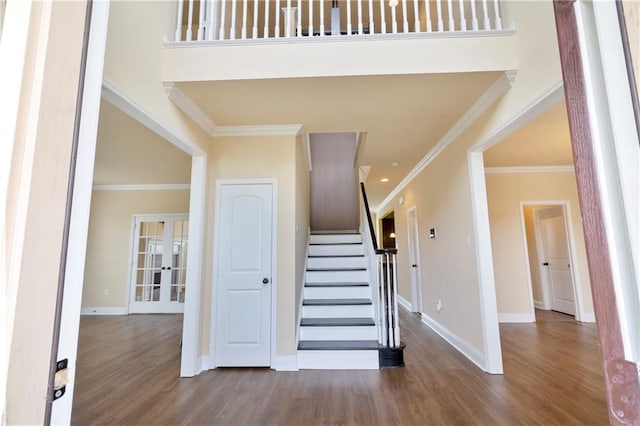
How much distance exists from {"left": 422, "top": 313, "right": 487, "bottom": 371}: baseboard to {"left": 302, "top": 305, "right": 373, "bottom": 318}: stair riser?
3.84 ft

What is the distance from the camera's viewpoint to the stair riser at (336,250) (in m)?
5.09

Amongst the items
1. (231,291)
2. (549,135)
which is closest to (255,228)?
(231,291)

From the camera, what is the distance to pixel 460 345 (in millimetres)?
3707

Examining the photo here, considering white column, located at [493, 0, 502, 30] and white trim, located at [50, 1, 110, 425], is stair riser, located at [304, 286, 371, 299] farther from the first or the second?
white trim, located at [50, 1, 110, 425]

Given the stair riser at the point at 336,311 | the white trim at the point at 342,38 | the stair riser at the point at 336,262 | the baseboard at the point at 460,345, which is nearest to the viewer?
the white trim at the point at 342,38

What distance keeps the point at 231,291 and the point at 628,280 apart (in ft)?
11.0

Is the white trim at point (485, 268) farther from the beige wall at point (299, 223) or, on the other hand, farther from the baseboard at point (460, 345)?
the beige wall at point (299, 223)

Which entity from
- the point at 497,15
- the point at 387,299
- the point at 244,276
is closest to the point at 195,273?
the point at 244,276

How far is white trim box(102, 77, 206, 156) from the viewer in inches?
78.0

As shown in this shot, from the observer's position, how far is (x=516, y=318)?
17.1 feet

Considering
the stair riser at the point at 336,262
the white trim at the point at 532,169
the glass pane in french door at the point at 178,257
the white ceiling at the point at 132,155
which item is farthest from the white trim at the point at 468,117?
the glass pane in french door at the point at 178,257

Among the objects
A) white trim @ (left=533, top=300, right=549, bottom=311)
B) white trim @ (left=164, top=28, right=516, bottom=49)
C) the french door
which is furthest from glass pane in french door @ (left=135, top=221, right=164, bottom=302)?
white trim @ (left=533, top=300, right=549, bottom=311)

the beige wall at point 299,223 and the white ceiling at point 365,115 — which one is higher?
the white ceiling at point 365,115

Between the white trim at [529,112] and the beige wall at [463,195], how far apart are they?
0.03m
